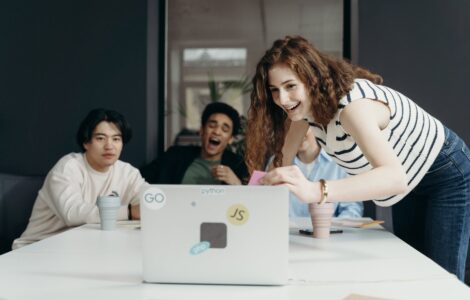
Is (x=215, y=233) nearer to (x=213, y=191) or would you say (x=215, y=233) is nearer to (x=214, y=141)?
(x=213, y=191)

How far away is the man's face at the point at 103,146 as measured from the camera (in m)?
2.89

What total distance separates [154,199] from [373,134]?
25.6 inches

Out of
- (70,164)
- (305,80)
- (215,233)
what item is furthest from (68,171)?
(215,233)

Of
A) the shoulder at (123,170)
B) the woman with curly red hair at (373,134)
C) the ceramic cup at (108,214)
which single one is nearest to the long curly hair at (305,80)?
the woman with curly red hair at (373,134)

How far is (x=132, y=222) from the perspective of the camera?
2.24m

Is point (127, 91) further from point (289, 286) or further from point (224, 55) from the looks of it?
point (289, 286)

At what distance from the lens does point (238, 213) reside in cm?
111

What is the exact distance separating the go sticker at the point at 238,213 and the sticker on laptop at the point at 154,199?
14 centimetres

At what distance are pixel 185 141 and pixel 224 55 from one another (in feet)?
2.64

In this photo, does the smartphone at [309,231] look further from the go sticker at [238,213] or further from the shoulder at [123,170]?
the shoulder at [123,170]

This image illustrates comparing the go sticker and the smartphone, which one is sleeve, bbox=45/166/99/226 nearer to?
the smartphone

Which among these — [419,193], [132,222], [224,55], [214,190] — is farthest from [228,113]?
[214,190]

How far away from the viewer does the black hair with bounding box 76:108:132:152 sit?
9.69 feet

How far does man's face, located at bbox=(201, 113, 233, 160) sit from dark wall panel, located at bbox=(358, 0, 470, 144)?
1.05 m
